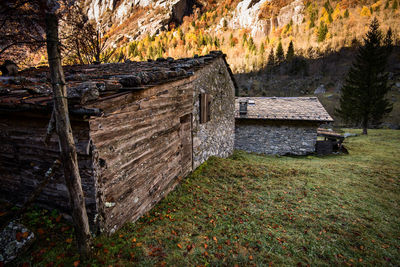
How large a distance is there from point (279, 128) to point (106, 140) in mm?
12752

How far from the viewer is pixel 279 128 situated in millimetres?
13367

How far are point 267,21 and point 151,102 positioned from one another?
88.5 meters

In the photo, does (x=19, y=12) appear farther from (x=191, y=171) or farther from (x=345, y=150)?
(x=345, y=150)

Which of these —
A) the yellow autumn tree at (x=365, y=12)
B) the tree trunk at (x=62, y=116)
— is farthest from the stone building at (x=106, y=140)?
the yellow autumn tree at (x=365, y=12)

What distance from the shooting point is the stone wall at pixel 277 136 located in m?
13.2

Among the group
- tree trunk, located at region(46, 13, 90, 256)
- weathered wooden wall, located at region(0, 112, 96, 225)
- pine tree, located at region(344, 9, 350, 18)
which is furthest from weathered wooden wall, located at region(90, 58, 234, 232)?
pine tree, located at region(344, 9, 350, 18)

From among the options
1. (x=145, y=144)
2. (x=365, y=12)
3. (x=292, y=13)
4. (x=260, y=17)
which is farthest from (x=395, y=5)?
(x=145, y=144)

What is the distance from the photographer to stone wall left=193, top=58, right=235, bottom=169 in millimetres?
6465

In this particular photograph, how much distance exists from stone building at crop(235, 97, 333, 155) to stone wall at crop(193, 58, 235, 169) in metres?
3.28

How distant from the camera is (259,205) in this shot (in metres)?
5.09

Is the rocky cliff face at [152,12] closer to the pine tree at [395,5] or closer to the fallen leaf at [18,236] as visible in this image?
the pine tree at [395,5]

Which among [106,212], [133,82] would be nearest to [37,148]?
[106,212]

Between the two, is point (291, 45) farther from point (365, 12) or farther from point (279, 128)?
point (279, 128)

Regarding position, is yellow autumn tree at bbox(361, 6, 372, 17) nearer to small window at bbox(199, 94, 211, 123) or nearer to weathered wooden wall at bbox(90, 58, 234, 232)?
weathered wooden wall at bbox(90, 58, 234, 232)
